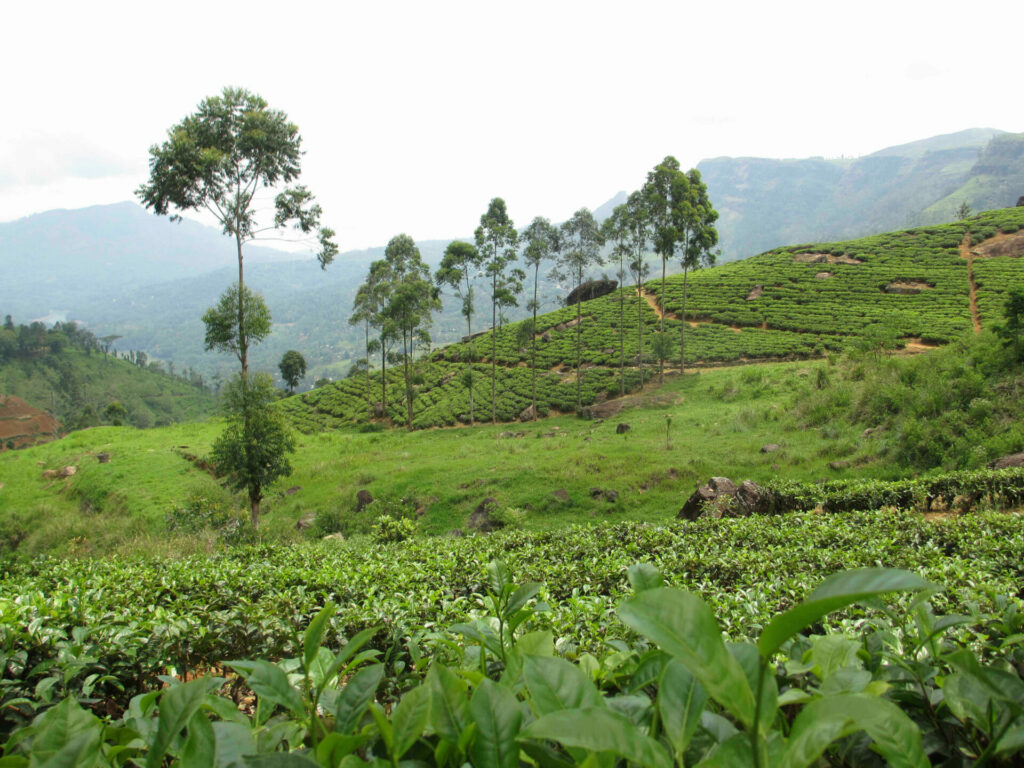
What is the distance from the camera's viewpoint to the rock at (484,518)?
11.8 meters

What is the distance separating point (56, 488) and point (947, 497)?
1039 inches

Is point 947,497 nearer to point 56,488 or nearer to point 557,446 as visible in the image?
point 557,446

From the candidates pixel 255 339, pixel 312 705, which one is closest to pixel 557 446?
pixel 255 339

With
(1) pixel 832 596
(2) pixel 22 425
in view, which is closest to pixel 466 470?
(1) pixel 832 596

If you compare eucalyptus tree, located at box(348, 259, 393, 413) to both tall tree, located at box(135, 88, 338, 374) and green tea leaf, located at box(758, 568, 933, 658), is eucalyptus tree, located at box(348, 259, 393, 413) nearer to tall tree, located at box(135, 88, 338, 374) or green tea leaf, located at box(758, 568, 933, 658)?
tall tree, located at box(135, 88, 338, 374)

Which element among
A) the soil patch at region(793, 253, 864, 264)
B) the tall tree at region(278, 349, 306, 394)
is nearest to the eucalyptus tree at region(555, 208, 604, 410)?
the soil patch at region(793, 253, 864, 264)

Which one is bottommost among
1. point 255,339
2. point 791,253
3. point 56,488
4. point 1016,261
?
point 56,488

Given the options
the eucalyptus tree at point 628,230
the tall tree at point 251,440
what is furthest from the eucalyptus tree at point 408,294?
the tall tree at point 251,440

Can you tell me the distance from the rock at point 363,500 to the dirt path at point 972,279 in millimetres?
32640

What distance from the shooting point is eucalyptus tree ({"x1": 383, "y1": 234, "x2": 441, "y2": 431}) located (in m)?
30.0

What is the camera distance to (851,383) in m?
16.7

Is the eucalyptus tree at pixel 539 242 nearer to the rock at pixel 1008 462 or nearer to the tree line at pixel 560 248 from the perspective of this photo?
the tree line at pixel 560 248

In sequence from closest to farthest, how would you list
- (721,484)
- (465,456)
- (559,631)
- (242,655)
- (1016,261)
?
(559,631)
(242,655)
(721,484)
(465,456)
(1016,261)

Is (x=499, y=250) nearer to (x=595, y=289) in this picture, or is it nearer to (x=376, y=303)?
(x=376, y=303)
